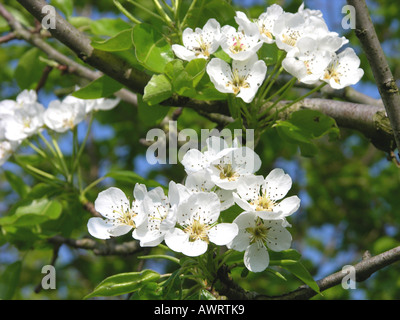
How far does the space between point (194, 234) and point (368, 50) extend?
67cm

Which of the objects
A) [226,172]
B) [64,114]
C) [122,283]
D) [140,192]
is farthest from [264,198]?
[64,114]

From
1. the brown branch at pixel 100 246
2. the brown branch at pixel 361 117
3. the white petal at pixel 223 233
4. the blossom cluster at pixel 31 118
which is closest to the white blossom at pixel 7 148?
the blossom cluster at pixel 31 118

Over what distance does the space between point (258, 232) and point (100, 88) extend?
83 centimetres

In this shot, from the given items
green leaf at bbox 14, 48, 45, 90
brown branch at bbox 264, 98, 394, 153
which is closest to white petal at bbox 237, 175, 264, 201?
brown branch at bbox 264, 98, 394, 153

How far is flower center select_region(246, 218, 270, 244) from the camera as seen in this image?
4.72 ft

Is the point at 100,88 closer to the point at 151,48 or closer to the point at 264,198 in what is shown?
the point at 151,48

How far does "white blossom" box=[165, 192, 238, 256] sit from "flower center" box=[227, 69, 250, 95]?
0.39 meters

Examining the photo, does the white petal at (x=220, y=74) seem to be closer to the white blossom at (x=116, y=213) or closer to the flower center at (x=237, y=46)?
the flower center at (x=237, y=46)

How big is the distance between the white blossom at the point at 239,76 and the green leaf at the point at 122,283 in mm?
607

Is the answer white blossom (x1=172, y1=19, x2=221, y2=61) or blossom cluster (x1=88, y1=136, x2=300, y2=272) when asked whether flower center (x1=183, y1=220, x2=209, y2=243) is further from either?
white blossom (x1=172, y1=19, x2=221, y2=61)

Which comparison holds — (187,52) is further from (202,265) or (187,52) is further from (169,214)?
(202,265)

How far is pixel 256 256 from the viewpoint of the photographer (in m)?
1.46

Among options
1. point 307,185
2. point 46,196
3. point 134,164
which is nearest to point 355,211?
point 307,185
